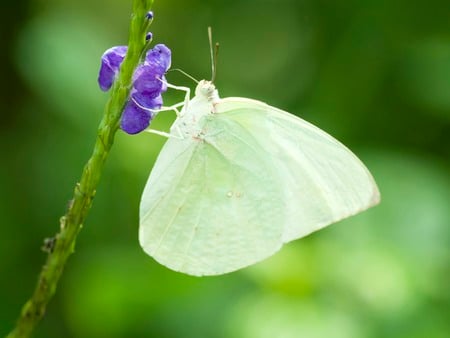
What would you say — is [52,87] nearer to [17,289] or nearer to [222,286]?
[17,289]

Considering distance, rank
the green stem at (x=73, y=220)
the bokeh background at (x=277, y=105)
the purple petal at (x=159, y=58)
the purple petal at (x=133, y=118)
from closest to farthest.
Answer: the green stem at (x=73, y=220)
the purple petal at (x=133, y=118)
the purple petal at (x=159, y=58)
the bokeh background at (x=277, y=105)

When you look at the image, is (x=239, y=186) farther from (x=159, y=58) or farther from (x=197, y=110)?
(x=159, y=58)

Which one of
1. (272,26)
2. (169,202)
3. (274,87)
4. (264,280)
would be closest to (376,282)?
(264,280)

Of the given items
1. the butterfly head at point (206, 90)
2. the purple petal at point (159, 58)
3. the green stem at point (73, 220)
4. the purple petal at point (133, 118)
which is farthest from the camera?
the butterfly head at point (206, 90)

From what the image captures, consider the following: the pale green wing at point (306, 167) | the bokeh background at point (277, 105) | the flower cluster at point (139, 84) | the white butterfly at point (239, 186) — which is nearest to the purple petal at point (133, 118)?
the flower cluster at point (139, 84)

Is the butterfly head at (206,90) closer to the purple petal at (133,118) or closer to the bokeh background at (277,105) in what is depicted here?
the purple petal at (133,118)

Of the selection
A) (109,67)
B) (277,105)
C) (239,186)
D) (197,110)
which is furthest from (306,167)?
(277,105)
